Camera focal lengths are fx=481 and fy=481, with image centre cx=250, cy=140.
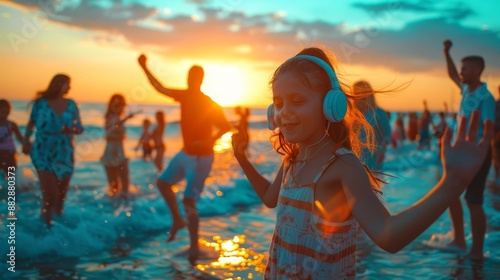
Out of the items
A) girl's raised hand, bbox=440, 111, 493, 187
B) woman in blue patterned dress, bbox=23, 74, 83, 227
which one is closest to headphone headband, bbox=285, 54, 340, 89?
girl's raised hand, bbox=440, 111, 493, 187

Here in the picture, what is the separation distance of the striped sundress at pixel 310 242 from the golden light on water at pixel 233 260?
335cm

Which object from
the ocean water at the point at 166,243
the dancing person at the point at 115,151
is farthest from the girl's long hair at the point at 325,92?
the dancing person at the point at 115,151

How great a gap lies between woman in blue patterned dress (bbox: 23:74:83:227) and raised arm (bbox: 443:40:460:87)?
558 cm

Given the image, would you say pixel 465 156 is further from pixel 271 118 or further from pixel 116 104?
pixel 116 104

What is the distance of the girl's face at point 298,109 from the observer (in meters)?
2.19

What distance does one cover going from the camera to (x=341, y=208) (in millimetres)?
2096

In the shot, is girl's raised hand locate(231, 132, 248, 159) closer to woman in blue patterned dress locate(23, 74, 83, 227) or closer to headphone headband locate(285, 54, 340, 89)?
headphone headband locate(285, 54, 340, 89)

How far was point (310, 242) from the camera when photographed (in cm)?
216

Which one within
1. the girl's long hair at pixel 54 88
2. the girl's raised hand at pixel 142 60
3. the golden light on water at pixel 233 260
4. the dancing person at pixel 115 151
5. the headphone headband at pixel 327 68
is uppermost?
the girl's raised hand at pixel 142 60

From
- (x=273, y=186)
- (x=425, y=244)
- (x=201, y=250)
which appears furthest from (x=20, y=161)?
(x=273, y=186)

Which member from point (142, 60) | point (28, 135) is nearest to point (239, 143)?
point (142, 60)

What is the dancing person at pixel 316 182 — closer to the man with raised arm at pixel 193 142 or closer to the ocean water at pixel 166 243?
the ocean water at pixel 166 243

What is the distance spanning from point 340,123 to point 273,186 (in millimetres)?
523

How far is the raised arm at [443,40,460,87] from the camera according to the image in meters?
6.52
